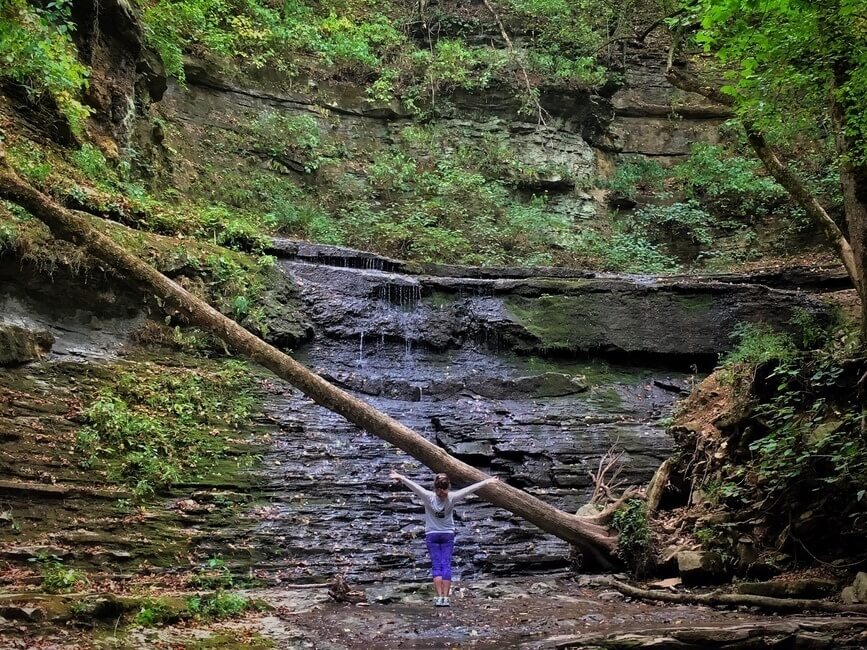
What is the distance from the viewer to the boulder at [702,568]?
6598 millimetres

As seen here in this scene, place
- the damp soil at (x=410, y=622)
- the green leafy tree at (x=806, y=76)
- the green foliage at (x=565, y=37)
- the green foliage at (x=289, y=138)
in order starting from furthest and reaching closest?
the green foliage at (x=565, y=37) → the green foliage at (x=289, y=138) → the green leafy tree at (x=806, y=76) → the damp soil at (x=410, y=622)

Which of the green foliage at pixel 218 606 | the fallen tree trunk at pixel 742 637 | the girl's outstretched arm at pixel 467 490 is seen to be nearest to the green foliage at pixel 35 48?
the green foliage at pixel 218 606

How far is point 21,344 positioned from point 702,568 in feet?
29.8

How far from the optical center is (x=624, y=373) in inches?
551

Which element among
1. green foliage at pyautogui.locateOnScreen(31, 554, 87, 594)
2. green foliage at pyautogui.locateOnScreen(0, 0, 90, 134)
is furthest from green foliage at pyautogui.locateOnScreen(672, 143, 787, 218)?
green foliage at pyautogui.locateOnScreen(31, 554, 87, 594)

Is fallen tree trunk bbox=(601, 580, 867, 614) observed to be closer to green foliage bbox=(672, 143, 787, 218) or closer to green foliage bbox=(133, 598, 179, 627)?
green foliage bbox=(133, 598, 179, 627)

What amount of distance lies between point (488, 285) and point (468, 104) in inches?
401

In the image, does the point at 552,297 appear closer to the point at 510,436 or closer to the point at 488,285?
the point at 488,285

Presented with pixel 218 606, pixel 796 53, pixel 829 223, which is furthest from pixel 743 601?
pixel 796 53

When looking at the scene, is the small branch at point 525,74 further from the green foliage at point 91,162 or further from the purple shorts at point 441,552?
the purple shorts at point 441,552

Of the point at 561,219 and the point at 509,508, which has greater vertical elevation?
the point at 561,219

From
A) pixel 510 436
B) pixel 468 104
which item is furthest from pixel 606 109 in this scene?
pixel 510 436

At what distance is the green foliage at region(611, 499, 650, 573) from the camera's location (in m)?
7.44

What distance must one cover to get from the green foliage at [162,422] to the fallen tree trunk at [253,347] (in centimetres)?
216
